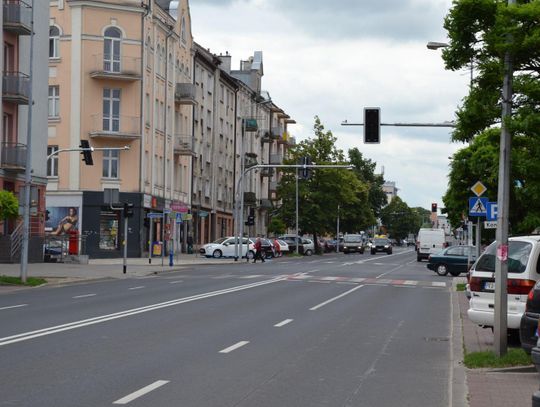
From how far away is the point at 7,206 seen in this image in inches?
1185

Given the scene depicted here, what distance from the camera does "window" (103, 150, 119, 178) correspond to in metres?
60.4

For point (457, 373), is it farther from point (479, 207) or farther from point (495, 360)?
point (479, 207)

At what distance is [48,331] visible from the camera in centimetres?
1547

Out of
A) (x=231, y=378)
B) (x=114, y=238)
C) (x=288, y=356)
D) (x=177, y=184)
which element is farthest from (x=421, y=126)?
(x=177, y=184)

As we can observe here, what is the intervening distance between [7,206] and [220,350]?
59.9 feet

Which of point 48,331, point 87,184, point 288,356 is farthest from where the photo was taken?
point 87,184

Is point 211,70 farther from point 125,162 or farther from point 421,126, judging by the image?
point 421,126

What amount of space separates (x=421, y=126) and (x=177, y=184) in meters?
42.6

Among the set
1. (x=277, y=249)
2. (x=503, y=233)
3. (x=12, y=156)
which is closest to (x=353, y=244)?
(x=277, y=249)

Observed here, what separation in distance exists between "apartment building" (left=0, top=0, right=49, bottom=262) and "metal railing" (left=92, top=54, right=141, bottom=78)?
12.8m

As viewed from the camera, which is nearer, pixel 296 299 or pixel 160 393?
pixel 160 393

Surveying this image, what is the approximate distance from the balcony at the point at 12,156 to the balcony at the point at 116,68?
1685 cm

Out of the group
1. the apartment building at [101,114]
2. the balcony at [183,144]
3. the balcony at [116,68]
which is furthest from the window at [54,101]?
the balcony at [183,144]

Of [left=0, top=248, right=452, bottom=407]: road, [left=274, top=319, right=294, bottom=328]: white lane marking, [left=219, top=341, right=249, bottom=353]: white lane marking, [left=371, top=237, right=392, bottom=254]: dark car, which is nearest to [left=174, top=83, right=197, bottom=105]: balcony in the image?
[left=371, top=237, right=392, bottom=254]: dark car
